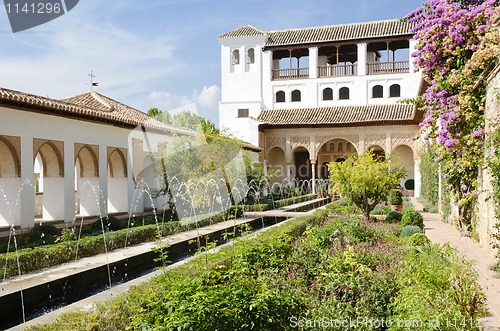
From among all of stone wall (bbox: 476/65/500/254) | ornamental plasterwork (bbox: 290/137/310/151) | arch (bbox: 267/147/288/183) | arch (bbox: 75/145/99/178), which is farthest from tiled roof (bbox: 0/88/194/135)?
arch (bbox: 267/147/288/183)

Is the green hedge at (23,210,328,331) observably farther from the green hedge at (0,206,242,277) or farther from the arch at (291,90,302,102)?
the arch at (291,90,302,102)

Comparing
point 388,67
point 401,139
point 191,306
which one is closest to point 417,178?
point 401,139

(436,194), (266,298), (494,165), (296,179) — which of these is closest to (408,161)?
(296,179)

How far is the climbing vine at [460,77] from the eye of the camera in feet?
33.2

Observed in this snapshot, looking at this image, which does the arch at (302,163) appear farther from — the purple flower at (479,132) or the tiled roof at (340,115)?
the purple flower at (479,132)

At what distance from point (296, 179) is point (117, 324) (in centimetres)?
3179

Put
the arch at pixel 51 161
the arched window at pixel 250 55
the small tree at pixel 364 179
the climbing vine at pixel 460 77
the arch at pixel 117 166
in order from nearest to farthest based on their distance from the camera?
the climbing vine at pixel 460 77
the small tree at pixel 364 179
the arch at pixel 51 161
the arch at pixel 117 166
the arched window at pixel 250 55

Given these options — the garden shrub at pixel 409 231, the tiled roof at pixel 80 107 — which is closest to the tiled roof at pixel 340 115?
the tiled roof at pixel 80 107

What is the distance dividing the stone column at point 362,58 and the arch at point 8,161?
83.1ft

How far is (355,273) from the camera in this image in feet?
20.7

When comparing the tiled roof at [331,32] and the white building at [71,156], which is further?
the tiled roof at [331,32]

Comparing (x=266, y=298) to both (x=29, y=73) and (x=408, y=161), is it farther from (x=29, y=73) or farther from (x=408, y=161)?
(x=408, y=161)

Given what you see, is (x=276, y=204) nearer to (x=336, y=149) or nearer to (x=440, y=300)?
(x=336, y=149)

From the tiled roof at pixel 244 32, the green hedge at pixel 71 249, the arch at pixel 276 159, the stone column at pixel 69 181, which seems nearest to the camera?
the green hedge at pixel 71 249
